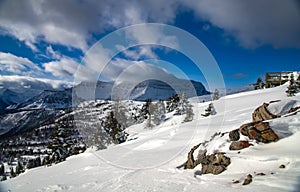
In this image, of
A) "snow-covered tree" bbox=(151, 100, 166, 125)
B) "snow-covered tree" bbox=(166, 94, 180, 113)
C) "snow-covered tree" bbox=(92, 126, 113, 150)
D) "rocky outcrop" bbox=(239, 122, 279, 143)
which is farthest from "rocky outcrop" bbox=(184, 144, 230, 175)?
"snow-covered tree" bbox=(166, 94, 180, 113)

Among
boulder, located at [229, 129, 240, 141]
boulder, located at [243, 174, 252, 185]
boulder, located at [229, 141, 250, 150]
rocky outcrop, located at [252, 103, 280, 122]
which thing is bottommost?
boulder, located at [243, 174, 252, 185]

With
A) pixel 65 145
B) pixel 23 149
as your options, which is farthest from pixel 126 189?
pixel 23 149

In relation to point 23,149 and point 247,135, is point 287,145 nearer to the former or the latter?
point 247,135

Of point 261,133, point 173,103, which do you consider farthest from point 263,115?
point 173,103

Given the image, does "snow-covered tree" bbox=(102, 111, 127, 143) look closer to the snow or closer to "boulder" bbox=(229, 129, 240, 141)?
the snow

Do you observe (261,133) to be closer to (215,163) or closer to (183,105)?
(215,163)

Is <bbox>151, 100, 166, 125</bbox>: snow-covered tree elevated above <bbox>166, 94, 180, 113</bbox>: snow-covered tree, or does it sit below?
below

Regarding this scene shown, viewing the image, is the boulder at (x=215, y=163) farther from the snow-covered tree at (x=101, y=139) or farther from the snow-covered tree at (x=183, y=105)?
the snow-covered tree at (x=183, y=105)

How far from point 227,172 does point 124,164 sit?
7622 millimetres

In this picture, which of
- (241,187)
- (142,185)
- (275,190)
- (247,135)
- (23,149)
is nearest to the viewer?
(275,190)

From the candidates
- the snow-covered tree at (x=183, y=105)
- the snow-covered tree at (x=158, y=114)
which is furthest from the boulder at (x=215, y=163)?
the snow-covered tree at (x=183, y=105)

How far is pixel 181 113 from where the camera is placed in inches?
2376

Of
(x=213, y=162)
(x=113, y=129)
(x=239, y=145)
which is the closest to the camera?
(x=213, y=162)

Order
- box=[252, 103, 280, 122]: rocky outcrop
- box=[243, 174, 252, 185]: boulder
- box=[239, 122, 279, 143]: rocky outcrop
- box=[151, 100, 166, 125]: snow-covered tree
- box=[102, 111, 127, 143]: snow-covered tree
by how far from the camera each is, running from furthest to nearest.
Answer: box=[151, 100, 166, 125]: snow-covered tree → box=[102, 111, 127, 143]: snow-covered tree → box=[252, 103, 280, 122]: rocky outcrop → box=[239, 122, 279, 143]: rocky outcrop → box=[243, 174, 252, 185]: boulder
